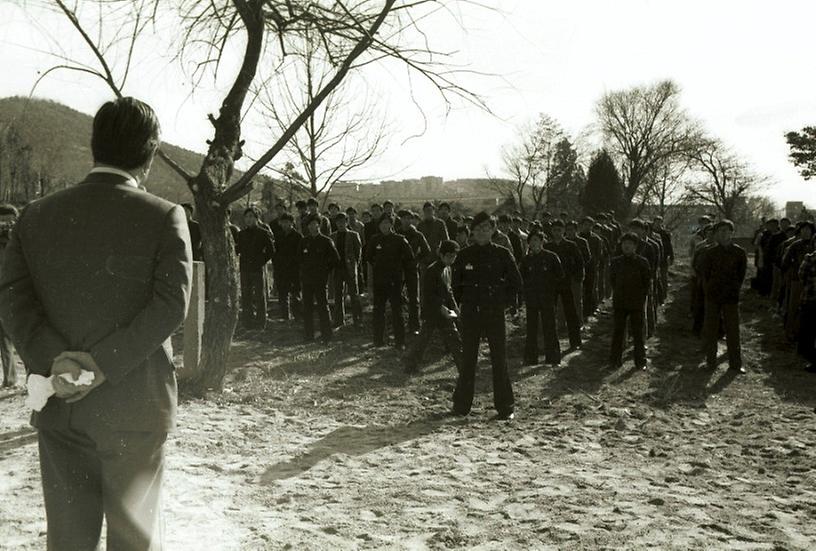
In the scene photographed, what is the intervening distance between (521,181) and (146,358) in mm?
41550

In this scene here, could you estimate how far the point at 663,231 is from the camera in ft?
62.6

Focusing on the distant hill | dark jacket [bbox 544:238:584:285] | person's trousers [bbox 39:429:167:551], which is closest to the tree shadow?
person's trousers [bbox 39:429:167:551]

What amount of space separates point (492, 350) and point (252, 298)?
677 cm

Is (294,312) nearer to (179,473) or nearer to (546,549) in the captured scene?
(179,473)

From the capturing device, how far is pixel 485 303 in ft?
24.8

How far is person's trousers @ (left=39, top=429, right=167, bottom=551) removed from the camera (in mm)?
2414

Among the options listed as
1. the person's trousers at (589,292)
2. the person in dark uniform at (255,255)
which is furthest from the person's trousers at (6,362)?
the person's trousers at (589,292)

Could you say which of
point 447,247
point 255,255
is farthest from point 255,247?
point 447,247

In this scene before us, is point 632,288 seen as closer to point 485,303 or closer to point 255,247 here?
point 485,303

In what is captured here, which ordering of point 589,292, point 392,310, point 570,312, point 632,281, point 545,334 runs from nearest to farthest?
point 632,281 < point 545,334 < point 392,310 < point 570,312 < point 589,292

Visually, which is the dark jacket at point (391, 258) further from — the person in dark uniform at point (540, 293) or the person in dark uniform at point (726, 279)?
the person in dark uniform at point (726, 279)

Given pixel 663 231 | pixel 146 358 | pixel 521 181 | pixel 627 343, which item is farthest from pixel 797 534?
pixel 521 181

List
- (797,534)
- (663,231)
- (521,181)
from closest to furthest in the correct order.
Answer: (797,534) < (663,231) < (521,181)

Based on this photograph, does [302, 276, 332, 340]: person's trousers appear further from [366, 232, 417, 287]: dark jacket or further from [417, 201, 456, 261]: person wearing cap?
[417, 201, 456, 261]: person wearing cap
